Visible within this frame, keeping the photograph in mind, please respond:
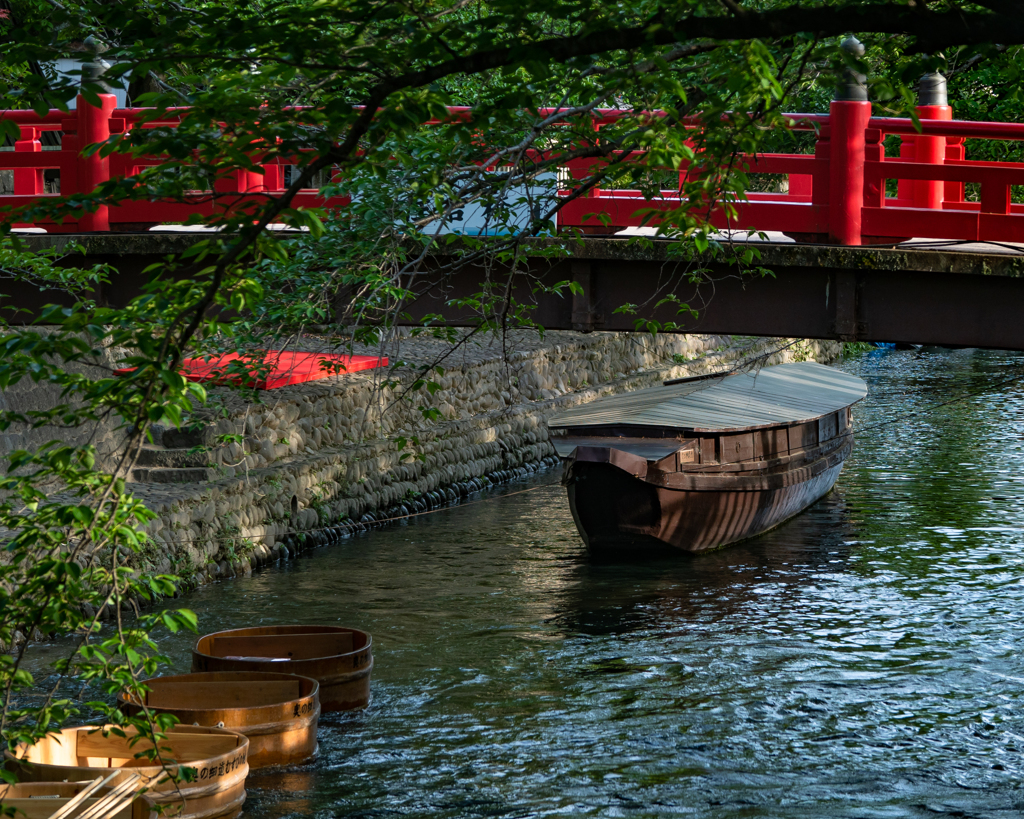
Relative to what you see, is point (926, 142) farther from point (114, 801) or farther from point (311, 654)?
point (114, 801)

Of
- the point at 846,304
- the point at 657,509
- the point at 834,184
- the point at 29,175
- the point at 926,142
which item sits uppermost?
the point at 29,175

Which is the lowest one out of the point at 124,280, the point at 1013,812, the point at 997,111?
the point at 1013,812

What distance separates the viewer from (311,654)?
1139cm

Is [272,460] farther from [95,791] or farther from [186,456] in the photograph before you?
[95,791]

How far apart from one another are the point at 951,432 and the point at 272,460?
15630 millimetres

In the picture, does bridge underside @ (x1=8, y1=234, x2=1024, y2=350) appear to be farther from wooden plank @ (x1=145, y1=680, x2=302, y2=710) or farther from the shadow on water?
the shadow on water

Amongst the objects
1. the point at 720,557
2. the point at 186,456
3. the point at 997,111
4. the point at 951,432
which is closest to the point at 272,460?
the point at 186,456

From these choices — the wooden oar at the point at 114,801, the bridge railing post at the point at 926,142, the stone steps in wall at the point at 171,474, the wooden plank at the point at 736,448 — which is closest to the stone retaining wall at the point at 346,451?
the stone steps in wall at the point at 171,474

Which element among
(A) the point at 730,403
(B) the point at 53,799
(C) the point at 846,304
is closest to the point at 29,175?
(C) the point at 846,304

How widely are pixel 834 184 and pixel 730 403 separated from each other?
25.6ft

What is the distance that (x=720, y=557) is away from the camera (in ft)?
58.3

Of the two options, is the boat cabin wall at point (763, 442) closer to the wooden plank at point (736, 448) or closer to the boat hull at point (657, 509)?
the wooden plank at point (736, 448)

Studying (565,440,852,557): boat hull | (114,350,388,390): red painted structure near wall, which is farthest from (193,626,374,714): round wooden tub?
(565,440,852,557): boat hull

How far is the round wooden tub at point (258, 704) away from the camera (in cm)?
944
